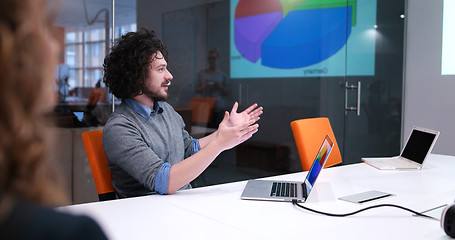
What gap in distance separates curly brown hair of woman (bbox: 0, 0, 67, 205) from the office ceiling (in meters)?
2.70

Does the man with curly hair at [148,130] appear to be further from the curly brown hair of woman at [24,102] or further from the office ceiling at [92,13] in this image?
the curly brown hair of woman at [24,102]

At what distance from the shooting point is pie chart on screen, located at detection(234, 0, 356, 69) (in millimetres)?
4098

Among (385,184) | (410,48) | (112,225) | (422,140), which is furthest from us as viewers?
(410,48)

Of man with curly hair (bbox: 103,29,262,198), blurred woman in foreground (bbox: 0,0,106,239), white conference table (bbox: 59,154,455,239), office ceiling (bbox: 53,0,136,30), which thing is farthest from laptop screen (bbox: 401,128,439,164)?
blurred woman in foreground (bbox: 0,0,106,239)

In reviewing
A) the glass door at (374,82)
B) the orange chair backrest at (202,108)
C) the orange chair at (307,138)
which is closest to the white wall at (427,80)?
the glass door at (374,82)

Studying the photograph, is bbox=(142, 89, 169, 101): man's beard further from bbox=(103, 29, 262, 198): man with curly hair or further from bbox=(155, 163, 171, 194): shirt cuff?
bbox=(155, 163, 171, 194): shirt cuff

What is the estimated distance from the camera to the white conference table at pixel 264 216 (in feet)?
4.47

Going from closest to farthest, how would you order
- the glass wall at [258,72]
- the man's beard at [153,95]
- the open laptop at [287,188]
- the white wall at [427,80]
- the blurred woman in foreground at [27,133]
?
the blurred woman in foreground at [27,133]
the open laptop at [287,188]
the man's beard at [153,95]
the glass wall at [258,72]
the white wall at [427,80]

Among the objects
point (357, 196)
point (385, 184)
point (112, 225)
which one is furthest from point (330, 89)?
point (112, 225)

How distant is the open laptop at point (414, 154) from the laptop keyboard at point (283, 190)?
0.84m

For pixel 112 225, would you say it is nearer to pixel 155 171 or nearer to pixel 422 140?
pixel 155 171

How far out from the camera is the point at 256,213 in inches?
62.4

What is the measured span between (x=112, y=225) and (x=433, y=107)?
165 inches

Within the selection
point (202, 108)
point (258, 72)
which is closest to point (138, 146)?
point (202, 108)
